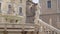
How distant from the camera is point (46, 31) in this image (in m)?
7.14

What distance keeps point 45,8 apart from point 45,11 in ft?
1.58

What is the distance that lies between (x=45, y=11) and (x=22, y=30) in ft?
45.9

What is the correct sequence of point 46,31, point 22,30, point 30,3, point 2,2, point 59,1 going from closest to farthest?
point 46,31
point 22,30
point 59,1
point 2,2
point 30,3

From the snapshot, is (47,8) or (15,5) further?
(15,5)

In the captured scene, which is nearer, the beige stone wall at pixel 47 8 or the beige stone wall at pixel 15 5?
the beige stone wall at pixel 47 8

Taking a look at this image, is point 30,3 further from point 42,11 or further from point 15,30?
point 15,30

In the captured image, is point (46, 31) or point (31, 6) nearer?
point (46, 31)

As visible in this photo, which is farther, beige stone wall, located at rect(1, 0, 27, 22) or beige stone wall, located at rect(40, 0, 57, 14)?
beige stone wall, located at rect(1, 0, 27, 22)

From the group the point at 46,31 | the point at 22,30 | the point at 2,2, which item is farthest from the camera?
the point at 2,2

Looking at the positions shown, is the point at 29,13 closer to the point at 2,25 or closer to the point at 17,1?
the point at 17,1

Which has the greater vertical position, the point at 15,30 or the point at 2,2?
the point at 2,2

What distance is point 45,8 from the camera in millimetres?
22844

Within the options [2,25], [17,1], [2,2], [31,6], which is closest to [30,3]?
[31,6]

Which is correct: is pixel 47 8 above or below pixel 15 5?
below
